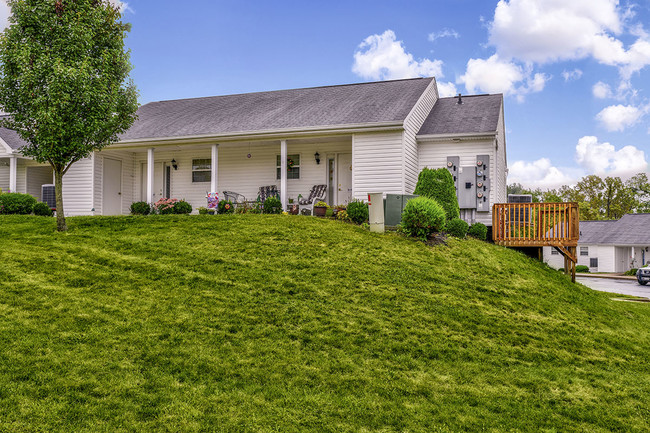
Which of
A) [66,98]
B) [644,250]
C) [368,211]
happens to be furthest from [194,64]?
[644,250]

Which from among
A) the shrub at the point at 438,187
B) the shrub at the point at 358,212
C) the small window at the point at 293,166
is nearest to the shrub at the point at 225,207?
the small window at the point at 293,166

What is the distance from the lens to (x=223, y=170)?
18.0m

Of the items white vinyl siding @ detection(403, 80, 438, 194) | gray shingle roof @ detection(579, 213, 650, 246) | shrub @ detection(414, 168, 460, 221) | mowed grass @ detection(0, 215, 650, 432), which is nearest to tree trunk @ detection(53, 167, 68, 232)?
mowed grass @ detection(0, 215, 650, 432)

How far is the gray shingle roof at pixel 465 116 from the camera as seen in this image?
51.5ft

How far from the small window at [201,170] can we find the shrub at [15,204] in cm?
558

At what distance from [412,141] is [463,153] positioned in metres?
1.76

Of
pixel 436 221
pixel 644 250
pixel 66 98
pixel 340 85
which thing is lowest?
pixel 644 250

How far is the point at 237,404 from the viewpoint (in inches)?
190

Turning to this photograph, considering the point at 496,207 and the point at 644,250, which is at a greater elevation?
the point at 496,207

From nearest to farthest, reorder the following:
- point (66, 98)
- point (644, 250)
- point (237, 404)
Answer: point (237, 404) < point (66, 98) < point (644, 250)

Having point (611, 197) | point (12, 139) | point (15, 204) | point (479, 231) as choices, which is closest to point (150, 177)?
point (15, 204)

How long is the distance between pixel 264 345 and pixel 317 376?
976 millimetres

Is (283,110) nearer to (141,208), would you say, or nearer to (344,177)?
(344,177)

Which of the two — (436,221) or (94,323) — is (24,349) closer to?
(94,323)
